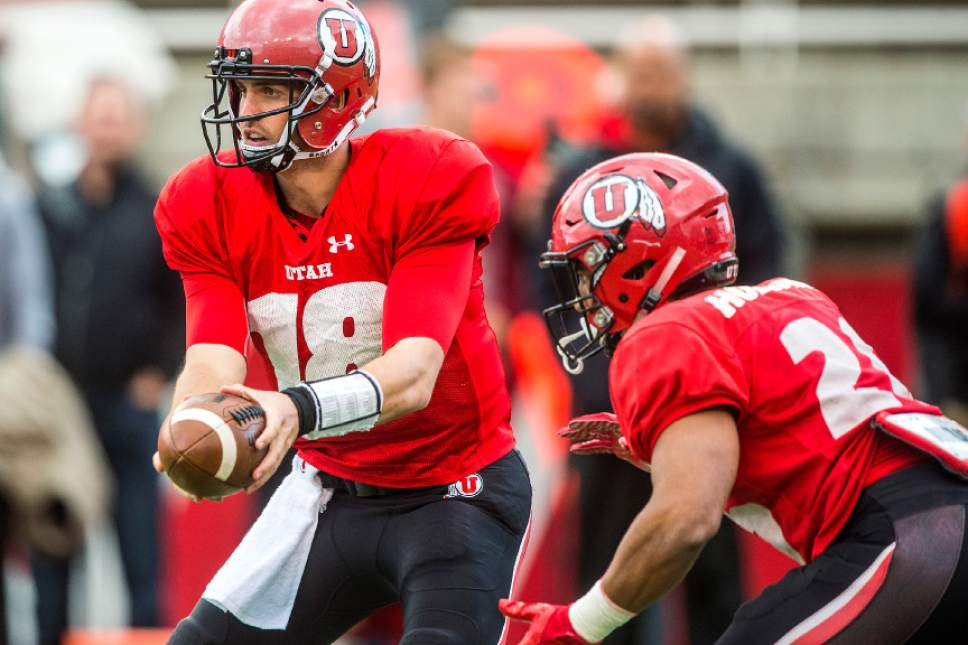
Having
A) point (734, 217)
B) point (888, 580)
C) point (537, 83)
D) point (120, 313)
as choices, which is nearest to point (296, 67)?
point (888, 580)

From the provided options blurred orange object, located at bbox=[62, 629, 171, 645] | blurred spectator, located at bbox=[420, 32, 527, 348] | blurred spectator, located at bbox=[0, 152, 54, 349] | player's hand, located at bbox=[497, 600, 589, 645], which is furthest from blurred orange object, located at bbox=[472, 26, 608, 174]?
player's hand, located at bbox=[497, 600, 589, 645]

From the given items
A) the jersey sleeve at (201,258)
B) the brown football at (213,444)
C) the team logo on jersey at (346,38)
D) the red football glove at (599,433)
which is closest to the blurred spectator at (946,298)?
the red football glove at (599,433)

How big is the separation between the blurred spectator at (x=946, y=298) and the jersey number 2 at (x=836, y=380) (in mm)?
3154

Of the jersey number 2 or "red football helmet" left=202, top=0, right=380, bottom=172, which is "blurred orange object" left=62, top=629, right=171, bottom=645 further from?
the jersey number 2

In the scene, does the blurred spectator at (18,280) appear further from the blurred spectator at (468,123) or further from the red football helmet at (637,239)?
the red football helmet at (637,239)

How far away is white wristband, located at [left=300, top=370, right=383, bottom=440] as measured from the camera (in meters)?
3.69

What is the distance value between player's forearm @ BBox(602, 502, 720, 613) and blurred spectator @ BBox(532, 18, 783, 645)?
2.63m

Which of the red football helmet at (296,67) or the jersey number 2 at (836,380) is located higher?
the red football helmet at (296,67)

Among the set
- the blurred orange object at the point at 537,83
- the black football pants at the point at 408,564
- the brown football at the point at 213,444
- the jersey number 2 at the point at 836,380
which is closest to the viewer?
the brown football at the point at 213,444

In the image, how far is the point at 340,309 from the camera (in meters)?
4.04

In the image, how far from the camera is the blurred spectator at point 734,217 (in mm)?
6332

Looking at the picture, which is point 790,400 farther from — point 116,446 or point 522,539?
point 116,446

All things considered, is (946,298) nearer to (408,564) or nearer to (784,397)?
(784,397)

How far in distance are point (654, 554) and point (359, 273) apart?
1.00 m
